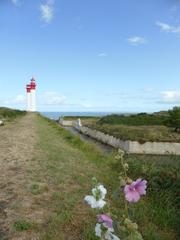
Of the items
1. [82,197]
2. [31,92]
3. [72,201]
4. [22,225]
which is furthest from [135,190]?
[31,92]

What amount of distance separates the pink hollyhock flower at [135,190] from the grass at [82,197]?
10.2 inches

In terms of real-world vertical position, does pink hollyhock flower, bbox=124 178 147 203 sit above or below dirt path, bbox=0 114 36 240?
above

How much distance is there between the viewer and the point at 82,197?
6141 mm

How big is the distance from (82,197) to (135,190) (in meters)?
4.01

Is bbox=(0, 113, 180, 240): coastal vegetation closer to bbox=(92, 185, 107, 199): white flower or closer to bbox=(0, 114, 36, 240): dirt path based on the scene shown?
bbox=(0, 114, 36, 240): dirt path

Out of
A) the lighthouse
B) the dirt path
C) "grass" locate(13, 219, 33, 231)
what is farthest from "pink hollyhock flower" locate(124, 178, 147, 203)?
the lighthouse

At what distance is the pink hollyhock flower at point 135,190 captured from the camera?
7.27 feet

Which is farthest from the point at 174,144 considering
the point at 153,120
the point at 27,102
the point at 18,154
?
the point at 27,102

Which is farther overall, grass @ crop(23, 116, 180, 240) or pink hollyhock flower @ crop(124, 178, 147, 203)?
grass @ crop(23, 116, 180, 240)

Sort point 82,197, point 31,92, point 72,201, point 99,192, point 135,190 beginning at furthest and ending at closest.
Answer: point 31,92, point 82,197, point 72,201, point 99,192, point 135,190

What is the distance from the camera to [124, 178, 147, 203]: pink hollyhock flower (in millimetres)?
2217

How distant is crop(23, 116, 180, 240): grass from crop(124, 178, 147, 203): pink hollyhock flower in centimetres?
26

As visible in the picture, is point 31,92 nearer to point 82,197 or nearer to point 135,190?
point 82,197

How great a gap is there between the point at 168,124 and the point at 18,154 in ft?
82.5
